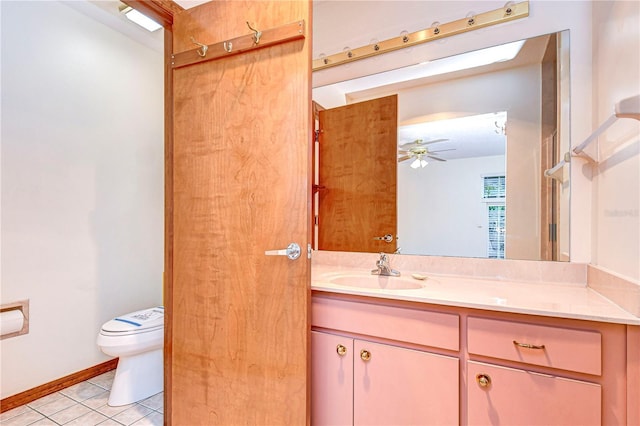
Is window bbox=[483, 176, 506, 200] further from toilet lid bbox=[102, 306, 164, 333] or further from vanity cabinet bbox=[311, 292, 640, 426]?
toilet lid bbox=[102, 306, 164, 333]

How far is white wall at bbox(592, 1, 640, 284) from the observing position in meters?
0.98

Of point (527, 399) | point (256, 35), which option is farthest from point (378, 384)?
point (256, 35)

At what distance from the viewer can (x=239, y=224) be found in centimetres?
139

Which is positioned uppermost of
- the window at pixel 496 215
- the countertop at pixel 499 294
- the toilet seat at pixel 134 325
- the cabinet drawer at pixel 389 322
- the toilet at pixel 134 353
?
the window at pixel 496 215

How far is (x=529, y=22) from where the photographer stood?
1.48 metres

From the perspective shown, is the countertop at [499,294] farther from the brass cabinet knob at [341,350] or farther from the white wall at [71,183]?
the white wall at [71,183]

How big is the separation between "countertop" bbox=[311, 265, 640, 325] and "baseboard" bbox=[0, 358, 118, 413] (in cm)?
193

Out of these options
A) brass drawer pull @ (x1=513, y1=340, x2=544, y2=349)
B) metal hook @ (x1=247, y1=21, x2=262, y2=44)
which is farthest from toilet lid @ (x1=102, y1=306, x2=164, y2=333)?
brass drawer pull @ (x1=513, y1=340, x2=544, y2=349)

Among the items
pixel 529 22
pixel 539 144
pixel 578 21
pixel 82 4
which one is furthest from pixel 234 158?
pixel 82 4

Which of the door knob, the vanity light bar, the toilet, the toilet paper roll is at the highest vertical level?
the vanity light bar

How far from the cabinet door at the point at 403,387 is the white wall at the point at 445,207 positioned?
664 mm

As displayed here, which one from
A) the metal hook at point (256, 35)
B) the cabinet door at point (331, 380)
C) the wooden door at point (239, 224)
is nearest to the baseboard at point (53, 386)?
the wooden door at point (239, 224)

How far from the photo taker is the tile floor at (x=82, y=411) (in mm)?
1735

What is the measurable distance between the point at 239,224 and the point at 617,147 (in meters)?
1.51
